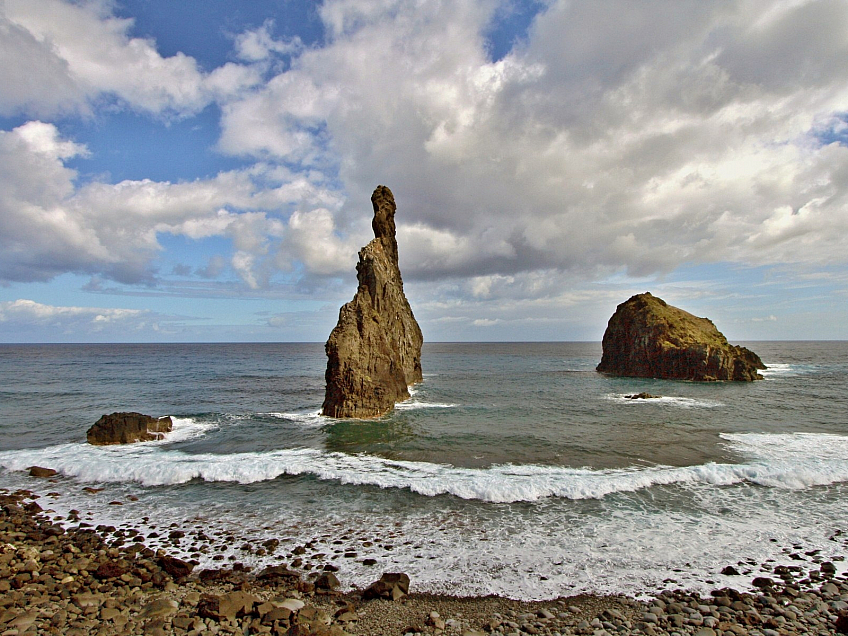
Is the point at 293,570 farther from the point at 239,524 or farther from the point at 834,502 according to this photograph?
the point at 834,502

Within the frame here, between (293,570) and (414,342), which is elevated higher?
(414,342)

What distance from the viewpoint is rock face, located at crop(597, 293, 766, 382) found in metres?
61.1

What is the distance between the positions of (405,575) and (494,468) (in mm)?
10583

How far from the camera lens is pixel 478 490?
667 inches

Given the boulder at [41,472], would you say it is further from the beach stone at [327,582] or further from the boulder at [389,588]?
the boulder at [389,588]

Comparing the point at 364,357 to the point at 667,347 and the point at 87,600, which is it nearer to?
the point at 87,600

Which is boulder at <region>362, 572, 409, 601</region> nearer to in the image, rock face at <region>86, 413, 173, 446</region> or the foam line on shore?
the foam line on shore

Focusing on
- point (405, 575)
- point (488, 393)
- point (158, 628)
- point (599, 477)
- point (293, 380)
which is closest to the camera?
point (158, 628)

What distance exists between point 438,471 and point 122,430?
62.5 feet

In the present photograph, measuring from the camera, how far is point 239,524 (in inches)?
556

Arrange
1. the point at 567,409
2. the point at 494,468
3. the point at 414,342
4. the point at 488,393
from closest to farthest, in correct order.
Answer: the point at 494,468 → the point at 567,409 → the point at 488,393 → the point at 414,342

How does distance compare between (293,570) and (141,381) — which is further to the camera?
(141,381)

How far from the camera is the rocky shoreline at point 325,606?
881 centimetres

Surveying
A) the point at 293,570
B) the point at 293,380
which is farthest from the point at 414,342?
the point at 293,570
